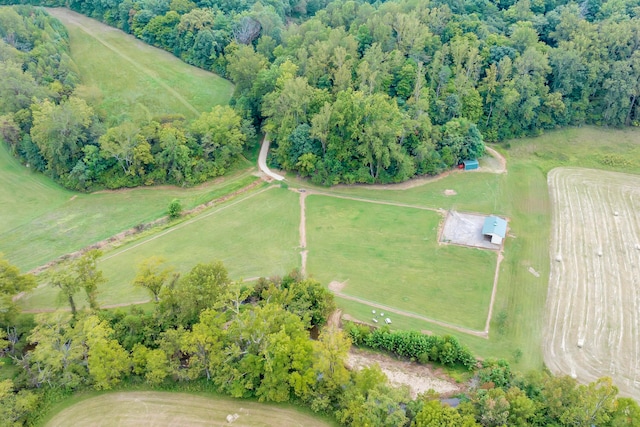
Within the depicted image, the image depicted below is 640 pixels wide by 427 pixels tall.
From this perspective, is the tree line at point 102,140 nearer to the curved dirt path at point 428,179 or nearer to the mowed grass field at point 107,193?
the mowed grass field at point 107,193

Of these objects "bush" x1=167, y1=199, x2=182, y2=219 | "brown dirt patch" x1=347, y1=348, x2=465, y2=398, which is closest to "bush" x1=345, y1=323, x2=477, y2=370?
"brown dirt patch" x1=347, y1=348, x2=465, y2=398

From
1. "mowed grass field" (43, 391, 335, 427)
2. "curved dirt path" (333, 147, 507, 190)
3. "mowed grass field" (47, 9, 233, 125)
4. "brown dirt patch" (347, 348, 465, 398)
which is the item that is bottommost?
"mowed grass field" (43, 391, 335, 427)

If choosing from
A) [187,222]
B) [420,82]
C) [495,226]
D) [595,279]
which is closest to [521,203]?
[495,226]

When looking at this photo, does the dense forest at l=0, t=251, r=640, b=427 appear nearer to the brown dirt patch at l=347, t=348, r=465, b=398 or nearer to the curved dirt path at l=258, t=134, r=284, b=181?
the brown dirt patch at l=347, t=348, r=465, b=398

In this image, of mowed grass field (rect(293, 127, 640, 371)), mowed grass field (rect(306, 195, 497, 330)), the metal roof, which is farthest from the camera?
the metal roof

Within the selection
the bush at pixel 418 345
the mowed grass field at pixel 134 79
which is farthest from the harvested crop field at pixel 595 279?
the mowed grass field at pixel 134 79

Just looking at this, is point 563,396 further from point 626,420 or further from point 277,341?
point 277,341

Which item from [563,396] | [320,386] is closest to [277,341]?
[320,386]
